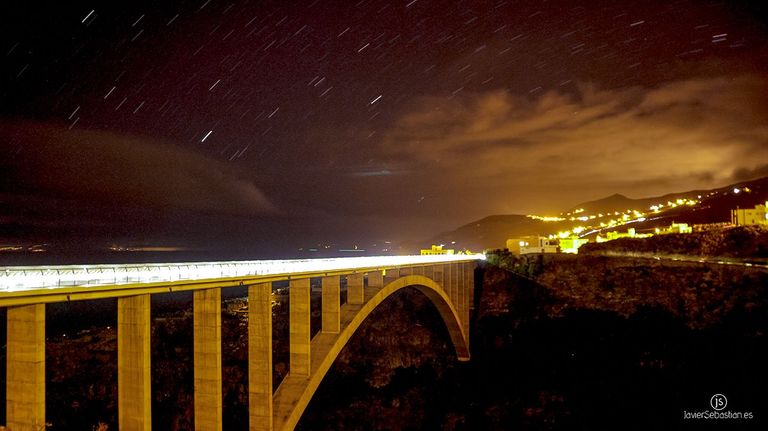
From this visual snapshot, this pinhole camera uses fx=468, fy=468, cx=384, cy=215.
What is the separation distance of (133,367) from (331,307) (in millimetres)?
9604

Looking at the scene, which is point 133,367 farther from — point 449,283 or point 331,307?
point 449,283

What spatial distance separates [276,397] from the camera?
1560cm

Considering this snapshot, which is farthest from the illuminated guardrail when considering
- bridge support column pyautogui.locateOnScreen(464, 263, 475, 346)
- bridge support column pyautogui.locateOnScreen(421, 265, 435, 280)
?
bridge support column pyautogui.locateOnScreen(464, 263, 475, 346)

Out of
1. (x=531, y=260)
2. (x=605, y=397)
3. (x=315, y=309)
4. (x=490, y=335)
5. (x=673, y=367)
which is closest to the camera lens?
(x=605, y=397)

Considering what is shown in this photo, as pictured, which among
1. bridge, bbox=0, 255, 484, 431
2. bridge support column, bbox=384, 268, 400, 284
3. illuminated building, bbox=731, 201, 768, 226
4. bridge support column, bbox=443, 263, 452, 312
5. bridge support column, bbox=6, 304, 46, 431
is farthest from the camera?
illuminated building, bbox=731, 201, 768, 226

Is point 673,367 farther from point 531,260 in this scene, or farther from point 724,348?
point 531,260

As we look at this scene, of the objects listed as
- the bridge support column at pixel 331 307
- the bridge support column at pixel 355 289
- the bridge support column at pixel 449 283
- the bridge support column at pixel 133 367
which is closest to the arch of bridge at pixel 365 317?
the bridge support column at pixel 331 307

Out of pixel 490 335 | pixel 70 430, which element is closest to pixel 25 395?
pixel 70 430

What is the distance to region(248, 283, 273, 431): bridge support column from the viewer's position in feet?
44.6

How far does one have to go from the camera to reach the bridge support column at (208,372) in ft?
37.6

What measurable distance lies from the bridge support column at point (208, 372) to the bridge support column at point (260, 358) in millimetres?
2057

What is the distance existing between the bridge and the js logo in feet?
68.6

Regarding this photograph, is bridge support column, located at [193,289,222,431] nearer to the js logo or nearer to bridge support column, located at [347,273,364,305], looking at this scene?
bridge support column, located at [347,273,364,305]

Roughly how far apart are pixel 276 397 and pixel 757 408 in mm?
25336
